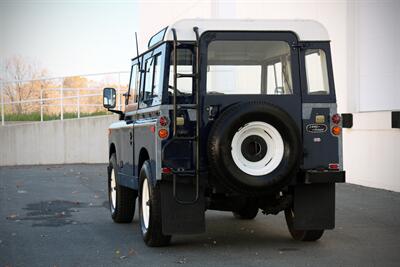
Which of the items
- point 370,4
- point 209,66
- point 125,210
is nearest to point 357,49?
point 370,4

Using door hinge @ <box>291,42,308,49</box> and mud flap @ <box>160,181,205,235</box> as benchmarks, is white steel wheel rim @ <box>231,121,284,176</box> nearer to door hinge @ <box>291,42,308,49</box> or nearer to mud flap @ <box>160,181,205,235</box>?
mud flap @ <box>160,181,205,235</box>

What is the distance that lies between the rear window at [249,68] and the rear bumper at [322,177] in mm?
976

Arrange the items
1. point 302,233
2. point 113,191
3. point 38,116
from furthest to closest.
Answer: point 38,116 → point 113,191 → point 302,233

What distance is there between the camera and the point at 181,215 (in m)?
A: 8.88

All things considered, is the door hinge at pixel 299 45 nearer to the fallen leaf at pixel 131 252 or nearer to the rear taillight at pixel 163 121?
the rear taillight at pixel 163 121

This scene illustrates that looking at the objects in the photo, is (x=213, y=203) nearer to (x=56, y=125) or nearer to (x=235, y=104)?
(x=235, y=104)

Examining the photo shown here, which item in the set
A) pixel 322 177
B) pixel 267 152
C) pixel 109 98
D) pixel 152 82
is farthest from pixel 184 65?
pixel 109 98

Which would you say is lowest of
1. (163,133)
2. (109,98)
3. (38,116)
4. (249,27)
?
(38,116)

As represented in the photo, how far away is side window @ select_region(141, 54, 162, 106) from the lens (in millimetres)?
9408

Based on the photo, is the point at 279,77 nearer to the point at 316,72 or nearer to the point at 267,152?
the point at 316,72

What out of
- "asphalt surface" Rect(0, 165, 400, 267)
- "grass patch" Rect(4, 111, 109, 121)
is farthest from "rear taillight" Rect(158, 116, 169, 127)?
"grass patch" Rect(4, 111, 109, 121)

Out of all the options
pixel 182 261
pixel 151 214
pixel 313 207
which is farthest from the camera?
pixel 313 207

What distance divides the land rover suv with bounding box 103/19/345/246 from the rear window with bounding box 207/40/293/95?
0.01 meters

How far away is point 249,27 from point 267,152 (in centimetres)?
147
